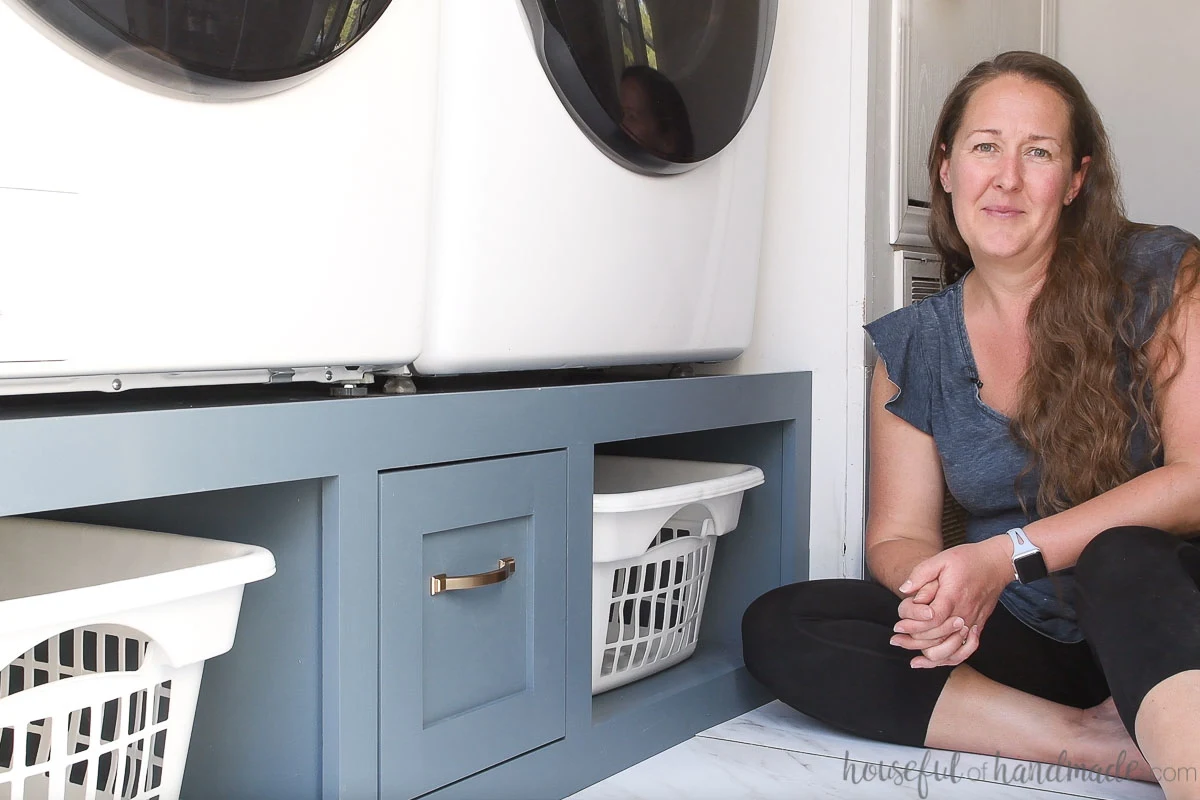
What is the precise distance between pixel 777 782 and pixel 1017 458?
0.51 metres

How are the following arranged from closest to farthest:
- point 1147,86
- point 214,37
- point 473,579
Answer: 1. point 214,37
2. point 473,579
3. point 1147,86

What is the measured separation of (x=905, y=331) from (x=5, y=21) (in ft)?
3.73

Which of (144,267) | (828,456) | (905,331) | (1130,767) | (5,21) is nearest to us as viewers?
(5,21)

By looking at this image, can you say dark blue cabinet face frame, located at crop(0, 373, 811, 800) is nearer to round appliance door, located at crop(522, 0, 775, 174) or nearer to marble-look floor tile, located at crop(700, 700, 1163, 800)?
marble-look floor tile, located at crop(700, 700, 1163, 800)

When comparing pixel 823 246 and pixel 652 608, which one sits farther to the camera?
pixel 823 246

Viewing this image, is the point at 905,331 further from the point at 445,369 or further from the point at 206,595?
the point at 206,595

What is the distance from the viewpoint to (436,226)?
1.14 m

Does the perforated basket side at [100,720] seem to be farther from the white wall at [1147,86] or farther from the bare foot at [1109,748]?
the white wall at [1147,86]

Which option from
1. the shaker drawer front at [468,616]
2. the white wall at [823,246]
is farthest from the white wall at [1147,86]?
the shaker drawer front at [468,616]

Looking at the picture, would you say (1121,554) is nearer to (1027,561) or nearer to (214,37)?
(1027,561)

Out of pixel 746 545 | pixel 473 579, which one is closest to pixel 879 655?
pixel 746 545

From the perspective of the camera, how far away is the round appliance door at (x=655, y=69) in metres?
1.22

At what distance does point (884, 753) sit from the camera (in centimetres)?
138

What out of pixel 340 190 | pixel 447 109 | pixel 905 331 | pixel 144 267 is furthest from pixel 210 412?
pixel 905 331
